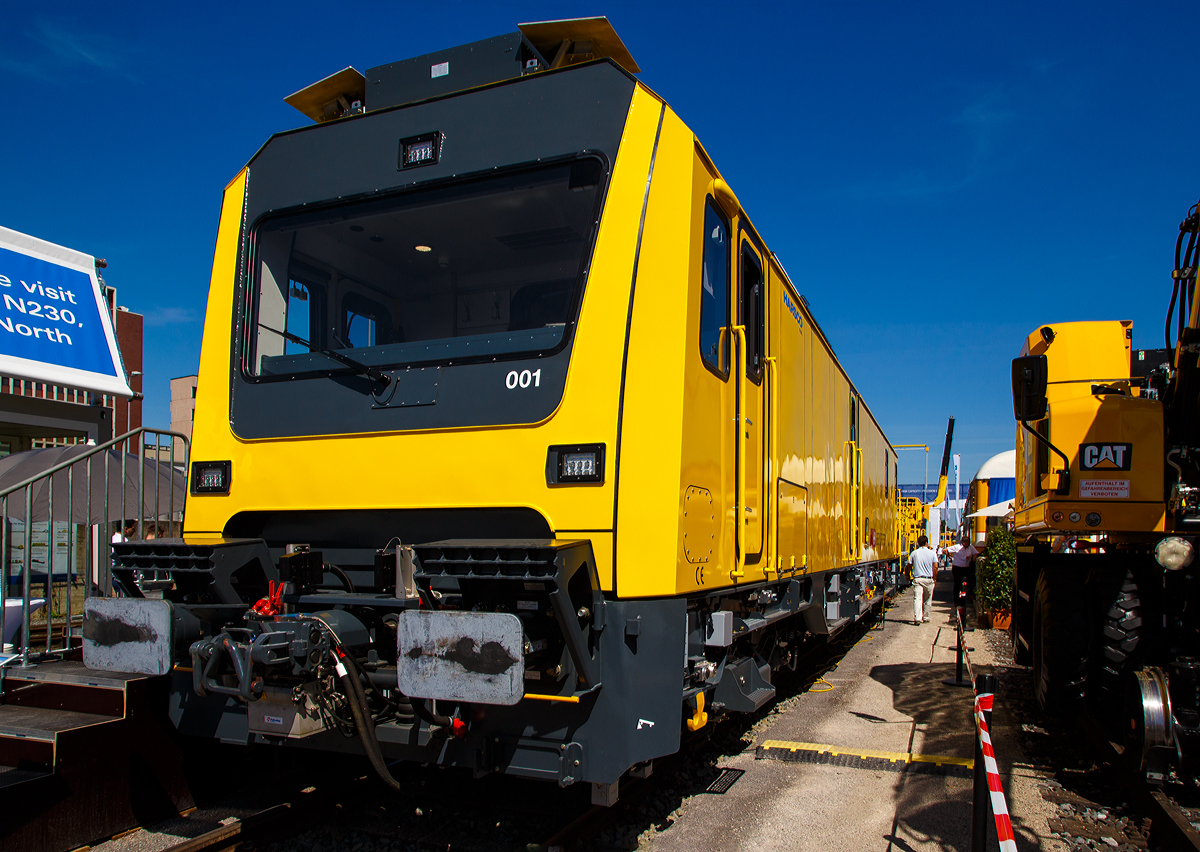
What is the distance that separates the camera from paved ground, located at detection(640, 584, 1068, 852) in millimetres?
4113

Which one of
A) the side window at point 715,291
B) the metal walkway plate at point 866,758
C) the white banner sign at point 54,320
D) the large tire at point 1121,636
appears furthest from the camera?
the white banner sign at point 54,320

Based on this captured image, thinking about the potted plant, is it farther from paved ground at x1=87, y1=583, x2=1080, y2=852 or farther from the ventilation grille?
the ventilation grille

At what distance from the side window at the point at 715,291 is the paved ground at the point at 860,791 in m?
2.30

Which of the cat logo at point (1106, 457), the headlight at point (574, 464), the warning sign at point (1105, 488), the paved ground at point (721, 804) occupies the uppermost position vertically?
the cat logo at point (1106, 457)

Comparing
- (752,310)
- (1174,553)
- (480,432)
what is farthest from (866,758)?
(480,432)

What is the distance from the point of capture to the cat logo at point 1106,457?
4875 mm

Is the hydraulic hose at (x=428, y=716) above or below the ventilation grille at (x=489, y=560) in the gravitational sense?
below

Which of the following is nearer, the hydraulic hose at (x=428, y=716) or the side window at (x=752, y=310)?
the hydraulic hose at (x=428, y=716)

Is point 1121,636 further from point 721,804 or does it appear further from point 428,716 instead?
point 428,716

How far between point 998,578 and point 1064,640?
7.79 m

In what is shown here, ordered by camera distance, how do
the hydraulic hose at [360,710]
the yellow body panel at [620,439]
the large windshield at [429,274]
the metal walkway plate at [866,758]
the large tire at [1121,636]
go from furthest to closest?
the metal walkway plate at [866,758] < the large tire at [1121,636] < the large windshield at [429,274] < the yellow body panel at [620,439] < the hydraulic hose at [360,710]

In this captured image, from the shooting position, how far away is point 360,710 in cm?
320

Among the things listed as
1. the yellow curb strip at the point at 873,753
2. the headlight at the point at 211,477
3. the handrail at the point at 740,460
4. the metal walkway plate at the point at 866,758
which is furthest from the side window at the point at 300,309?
the yellow curb strip at the point at 873,753

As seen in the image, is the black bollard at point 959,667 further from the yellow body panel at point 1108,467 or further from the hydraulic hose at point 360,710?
the hydraulic hose at point 360,710
